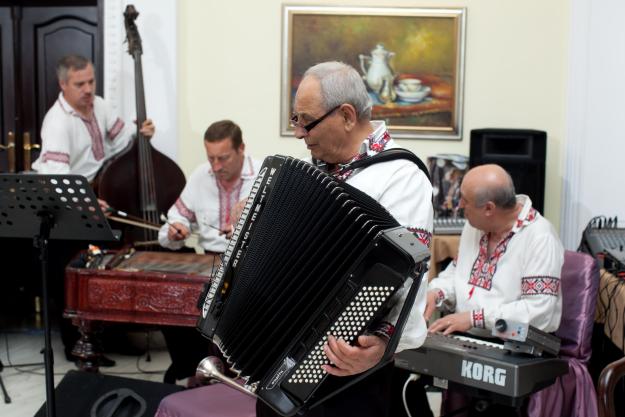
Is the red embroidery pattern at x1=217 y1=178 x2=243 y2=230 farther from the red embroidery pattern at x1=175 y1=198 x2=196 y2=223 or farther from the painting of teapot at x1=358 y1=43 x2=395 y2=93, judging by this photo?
the painting of teapot at x1=358 y1=43 x2=395 y2=93

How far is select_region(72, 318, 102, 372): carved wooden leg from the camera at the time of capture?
12.4ft

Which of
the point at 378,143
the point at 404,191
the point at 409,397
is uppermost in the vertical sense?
the point at 378,143

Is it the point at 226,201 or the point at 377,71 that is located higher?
the point at 377,71

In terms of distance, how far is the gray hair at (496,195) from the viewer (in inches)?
130

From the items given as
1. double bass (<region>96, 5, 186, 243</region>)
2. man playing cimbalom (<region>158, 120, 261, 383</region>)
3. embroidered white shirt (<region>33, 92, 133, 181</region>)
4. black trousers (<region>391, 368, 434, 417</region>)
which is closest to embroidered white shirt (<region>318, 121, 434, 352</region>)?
black trousers (<region>391, 368, 434, 417</region>)

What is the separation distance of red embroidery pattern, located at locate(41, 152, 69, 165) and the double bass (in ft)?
0.69

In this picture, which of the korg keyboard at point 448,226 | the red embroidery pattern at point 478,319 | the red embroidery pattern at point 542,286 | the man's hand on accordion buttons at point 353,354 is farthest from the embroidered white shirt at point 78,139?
the man's hand on accordion buttons at point 353,354

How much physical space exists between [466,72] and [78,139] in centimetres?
238

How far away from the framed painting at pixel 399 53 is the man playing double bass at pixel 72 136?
1241mm

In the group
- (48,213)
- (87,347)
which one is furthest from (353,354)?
(87,347)

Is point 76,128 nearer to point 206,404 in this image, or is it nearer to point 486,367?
point 206,404

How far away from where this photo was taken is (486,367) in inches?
115

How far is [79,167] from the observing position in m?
4.88

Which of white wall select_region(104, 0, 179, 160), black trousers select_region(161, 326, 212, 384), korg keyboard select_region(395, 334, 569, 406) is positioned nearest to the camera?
korg keyboard select_region(395, 334, 569, 406)
